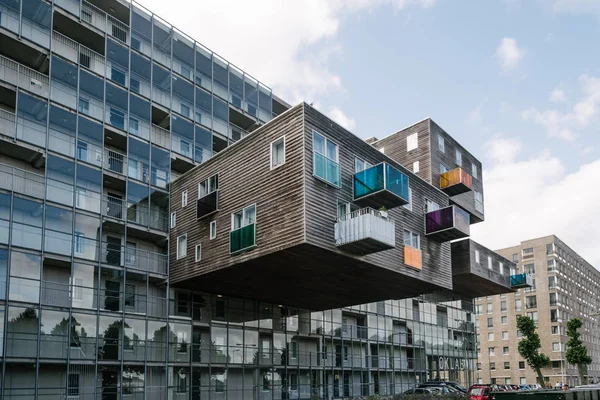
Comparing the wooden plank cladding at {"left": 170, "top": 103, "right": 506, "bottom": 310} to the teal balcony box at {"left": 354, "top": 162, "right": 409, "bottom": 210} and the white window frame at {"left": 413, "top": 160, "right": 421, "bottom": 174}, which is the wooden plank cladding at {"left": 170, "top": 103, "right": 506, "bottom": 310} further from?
the white window frame at {"left": 413, "top": 160, "right": 421, "bottom": 174}

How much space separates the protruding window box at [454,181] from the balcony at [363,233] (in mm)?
16868

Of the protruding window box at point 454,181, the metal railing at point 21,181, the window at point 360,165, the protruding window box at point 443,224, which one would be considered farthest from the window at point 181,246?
the protruding window box at point 454,181

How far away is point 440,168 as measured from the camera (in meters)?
43.9

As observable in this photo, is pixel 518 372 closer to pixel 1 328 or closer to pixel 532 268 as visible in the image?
pixel 532 268

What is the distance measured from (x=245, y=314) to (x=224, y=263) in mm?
7987

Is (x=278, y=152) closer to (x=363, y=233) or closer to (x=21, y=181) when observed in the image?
(x=363, y=233)

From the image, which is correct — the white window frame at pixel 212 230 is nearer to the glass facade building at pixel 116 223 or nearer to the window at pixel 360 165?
the glass facade building at pixel 116 223

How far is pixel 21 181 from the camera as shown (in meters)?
27.7

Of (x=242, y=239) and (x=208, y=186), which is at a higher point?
(x=208, y=186)

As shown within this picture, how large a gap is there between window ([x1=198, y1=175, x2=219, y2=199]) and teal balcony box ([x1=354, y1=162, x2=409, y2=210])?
736 cm

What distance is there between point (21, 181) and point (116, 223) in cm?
518

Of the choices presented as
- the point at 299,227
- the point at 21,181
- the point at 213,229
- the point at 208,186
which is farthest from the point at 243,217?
the point at 21,181

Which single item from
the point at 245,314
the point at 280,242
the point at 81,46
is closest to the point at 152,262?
the point at 245,314

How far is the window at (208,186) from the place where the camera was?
31.4 m
